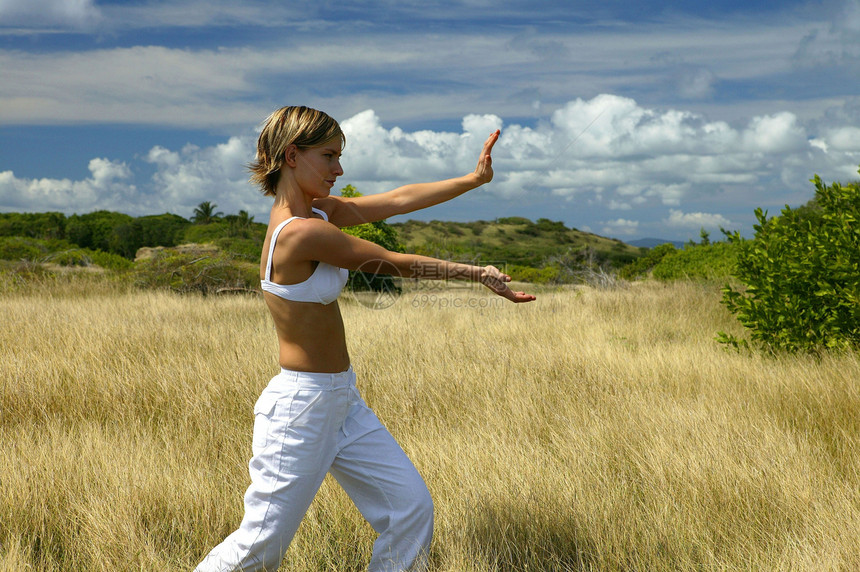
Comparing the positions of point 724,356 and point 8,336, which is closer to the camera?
point 724,356

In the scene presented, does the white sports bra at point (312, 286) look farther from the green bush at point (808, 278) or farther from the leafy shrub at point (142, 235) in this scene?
the leafy shrub at point (142, 235)

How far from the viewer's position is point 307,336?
2.48 meters

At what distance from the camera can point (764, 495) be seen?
348cm

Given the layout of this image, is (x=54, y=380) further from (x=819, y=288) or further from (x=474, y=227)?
(x=474, y=227)

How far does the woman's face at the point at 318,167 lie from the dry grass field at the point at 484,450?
5.75ft

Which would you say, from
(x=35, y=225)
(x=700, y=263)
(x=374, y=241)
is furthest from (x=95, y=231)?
(x=700, y=263)

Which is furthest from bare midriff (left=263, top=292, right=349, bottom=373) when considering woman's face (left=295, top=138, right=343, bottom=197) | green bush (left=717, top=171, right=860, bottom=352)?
green bush (left=717, top=171, right=860, bottom=352)

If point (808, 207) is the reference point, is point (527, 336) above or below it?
below

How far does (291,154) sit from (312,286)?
1.85ft

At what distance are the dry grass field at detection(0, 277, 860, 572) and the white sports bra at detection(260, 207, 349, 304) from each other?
4.43 feet

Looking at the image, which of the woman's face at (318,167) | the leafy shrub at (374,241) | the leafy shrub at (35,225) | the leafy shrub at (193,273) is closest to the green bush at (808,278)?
the woman's face at (318,167)

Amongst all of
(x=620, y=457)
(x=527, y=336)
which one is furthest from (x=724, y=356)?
(x=620, y=457)

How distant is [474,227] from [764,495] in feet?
223

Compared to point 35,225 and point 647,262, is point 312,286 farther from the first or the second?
point 35,225
